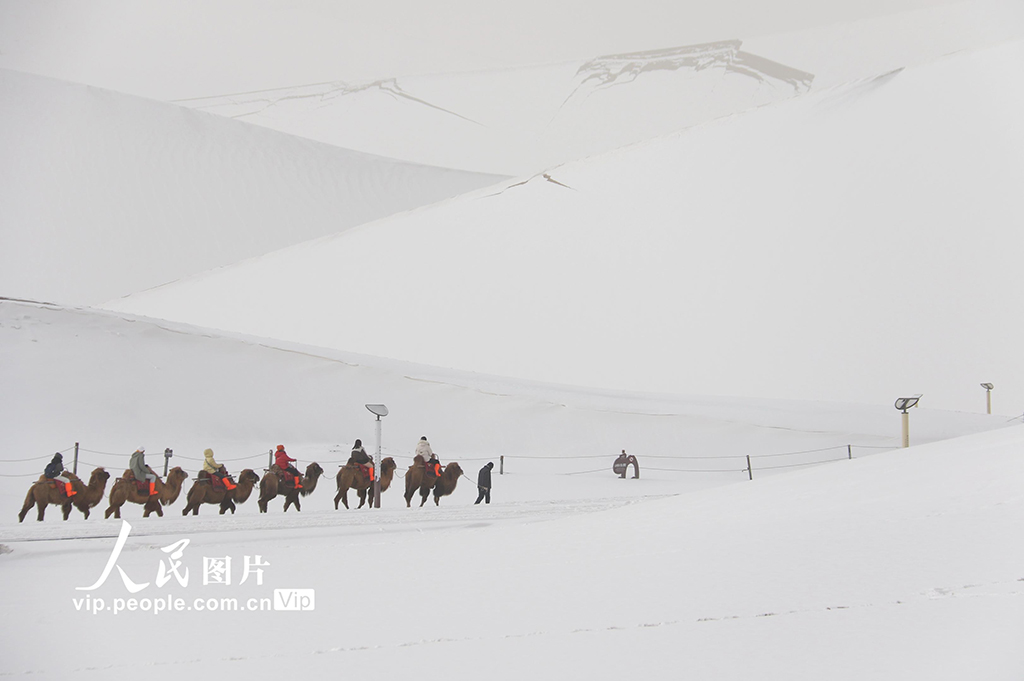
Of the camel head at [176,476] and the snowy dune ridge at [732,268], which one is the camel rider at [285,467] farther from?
the snowy dune ridge at [732,268]

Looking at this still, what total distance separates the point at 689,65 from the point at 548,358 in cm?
3043

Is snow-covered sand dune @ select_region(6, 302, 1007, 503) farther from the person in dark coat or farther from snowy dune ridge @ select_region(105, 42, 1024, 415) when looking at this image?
the person in dark coat

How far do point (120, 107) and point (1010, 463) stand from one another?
1737 inches

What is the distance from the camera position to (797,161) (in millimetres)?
23469

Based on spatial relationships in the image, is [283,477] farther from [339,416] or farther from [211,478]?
[339,416]

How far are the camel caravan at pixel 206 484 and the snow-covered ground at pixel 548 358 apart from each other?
44 cm

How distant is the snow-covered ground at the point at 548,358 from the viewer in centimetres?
307

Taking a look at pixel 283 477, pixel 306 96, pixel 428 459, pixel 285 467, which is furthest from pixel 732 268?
pixel 306 96

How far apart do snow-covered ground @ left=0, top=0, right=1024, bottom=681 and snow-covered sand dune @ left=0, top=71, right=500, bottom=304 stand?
0.18 meters

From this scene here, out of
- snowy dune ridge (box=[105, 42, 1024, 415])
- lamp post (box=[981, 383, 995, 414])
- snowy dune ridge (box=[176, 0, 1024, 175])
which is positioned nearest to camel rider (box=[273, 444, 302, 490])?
snowy dune ridge (box=[105, 42, 1024, 415])

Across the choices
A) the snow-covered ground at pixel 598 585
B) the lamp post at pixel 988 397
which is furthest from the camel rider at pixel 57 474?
the lamp post at pixel 988 397

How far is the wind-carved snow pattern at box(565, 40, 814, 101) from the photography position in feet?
138

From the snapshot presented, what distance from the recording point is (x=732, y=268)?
20.1m

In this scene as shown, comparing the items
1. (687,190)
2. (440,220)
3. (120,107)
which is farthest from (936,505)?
(120,107)
